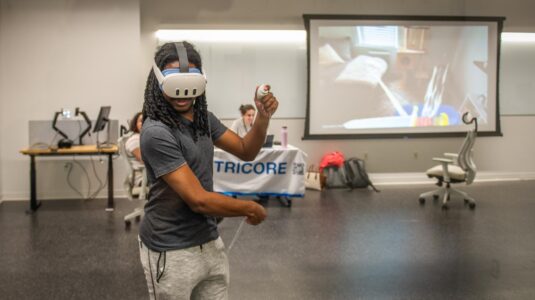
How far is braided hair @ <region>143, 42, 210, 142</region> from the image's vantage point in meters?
1.49

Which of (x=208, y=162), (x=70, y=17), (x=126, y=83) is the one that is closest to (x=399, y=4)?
(x=126, y=83)

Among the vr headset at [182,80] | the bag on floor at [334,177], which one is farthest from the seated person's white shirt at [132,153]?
the vr headset at [182,80]

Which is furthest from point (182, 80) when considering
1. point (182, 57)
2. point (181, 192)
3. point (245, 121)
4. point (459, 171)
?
point (459, 171)

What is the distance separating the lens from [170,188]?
4.93 ft

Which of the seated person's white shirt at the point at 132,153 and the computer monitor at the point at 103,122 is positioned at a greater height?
the computer monitor at the point at 103,122

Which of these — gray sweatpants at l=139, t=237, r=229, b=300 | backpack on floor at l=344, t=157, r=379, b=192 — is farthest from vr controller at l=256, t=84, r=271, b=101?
backpack on floor at l=344, t=157, r=379, b=192

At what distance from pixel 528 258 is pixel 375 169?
3343 millimetres

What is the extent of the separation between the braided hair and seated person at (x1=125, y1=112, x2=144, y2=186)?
294cm

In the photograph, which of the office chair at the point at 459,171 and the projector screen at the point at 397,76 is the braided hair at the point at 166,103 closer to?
the office chair at the point at 459,171

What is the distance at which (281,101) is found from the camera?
281 inches

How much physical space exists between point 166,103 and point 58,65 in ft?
17.5

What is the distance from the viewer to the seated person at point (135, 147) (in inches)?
179

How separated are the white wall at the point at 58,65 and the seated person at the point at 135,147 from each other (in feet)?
5.55

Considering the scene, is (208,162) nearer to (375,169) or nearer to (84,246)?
(84,246)
